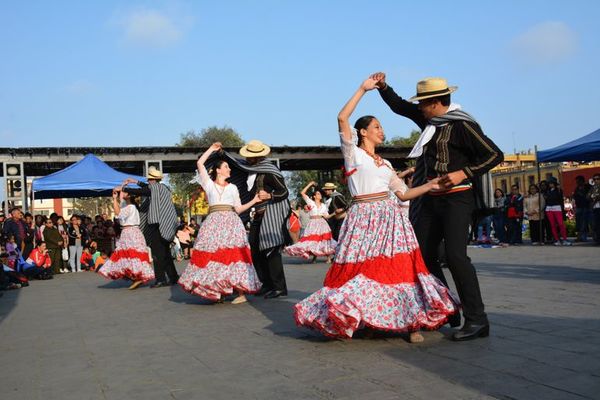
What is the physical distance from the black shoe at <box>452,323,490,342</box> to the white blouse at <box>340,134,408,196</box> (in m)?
1.18

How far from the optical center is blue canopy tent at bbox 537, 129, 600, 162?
628 inches

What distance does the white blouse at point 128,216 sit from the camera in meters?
12.4

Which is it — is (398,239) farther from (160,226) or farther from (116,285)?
(116,285)

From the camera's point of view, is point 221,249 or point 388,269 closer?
point 388,269

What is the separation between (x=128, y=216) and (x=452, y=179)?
8.59 meters

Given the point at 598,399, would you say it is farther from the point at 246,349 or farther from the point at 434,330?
the point at 246,349

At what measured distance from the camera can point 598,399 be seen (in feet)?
10.7

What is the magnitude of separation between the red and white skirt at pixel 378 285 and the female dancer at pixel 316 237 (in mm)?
10543

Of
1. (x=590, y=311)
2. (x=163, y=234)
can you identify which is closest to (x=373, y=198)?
(x=590, y=311)

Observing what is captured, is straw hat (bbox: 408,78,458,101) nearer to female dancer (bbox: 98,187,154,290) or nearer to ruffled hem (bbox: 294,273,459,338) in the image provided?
ruffled hem (bbox: 294,273,459,338)

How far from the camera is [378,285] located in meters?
5.06

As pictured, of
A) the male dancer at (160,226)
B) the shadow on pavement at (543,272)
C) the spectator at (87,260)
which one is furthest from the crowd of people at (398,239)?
the spectator at (87,260)

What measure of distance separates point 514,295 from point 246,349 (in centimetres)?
378

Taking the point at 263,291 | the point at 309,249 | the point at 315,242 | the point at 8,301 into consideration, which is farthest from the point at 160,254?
the point at 315,242
